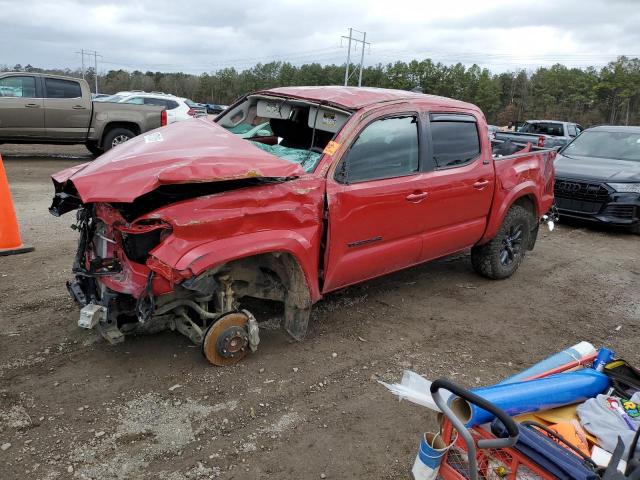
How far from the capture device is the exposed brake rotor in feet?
11.2

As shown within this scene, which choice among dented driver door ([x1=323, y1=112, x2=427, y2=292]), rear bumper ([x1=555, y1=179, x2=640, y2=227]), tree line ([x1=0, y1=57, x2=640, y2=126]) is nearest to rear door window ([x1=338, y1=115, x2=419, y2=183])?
dented driver door ([x1=323, y1=112, x2=427, y2=292])

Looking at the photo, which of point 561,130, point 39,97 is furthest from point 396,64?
point 39,97

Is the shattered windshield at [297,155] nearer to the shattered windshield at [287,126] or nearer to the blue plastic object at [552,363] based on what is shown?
the shattered windshield at [287,126]

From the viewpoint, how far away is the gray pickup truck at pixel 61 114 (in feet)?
36.9

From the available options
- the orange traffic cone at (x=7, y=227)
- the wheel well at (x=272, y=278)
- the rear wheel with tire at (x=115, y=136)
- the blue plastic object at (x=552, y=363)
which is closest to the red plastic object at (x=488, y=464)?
the blue plastic object at (x=552, y=363)

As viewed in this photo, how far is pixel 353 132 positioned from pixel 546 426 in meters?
2.45

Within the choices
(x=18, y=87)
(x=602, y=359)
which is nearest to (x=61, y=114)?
(x=18, y=87)

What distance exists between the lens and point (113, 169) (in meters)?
3.15

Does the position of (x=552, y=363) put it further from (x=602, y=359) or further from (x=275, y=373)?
(x=275, y=373)

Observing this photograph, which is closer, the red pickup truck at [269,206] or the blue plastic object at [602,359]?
the blue plastic object at [602,359]

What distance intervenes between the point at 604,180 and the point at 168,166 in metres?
7.55

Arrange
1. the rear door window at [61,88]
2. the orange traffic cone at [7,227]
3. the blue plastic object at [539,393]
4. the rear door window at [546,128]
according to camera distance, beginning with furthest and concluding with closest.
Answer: the rear door window at [546,128] < the rear door window at [61,88] < the orange traffic cone at [7,227] < the blue plastic object at [539,393]

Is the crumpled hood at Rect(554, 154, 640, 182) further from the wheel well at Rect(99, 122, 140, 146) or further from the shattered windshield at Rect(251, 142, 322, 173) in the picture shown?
the wheel well at Rect(99, 122, 140, 146)

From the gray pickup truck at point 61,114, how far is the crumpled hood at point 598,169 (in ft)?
28.7
